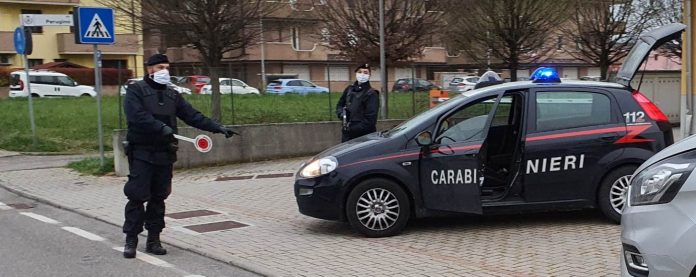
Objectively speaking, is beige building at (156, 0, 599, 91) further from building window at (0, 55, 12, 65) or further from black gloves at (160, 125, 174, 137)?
building window at (0, 55, 12, 65)

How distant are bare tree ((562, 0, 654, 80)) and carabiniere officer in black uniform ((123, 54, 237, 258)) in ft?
55.0

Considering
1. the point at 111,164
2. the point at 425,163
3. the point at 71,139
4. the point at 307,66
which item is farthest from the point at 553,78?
the point at 307,66

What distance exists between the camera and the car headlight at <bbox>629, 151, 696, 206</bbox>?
353 centimetres

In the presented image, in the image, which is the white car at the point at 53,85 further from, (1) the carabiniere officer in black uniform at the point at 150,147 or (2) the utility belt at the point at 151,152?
(2) the utility belt at the point at 151,152

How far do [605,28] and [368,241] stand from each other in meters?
16.8

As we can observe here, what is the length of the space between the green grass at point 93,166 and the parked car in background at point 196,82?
82.3 inches

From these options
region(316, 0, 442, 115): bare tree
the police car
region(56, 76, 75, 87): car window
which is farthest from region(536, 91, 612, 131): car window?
region(56, 76, 75, 87): car window

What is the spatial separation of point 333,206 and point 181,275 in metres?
1.72

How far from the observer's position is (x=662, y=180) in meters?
3.61

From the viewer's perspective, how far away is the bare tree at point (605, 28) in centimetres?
2123

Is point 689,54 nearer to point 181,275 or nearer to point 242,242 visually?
point 242,242

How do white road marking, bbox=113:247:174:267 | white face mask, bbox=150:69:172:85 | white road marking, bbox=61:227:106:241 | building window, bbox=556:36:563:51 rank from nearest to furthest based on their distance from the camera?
1. white road marking, bbox=113:247:174:267
2. white face mask, bbox=150:69:172:85
3. white road marking, bbox=61:227:106:241
4. building window, bbox=556:36:563:51

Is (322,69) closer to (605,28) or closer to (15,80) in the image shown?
(605,28)

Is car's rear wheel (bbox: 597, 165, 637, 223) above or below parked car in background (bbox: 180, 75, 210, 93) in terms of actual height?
below
